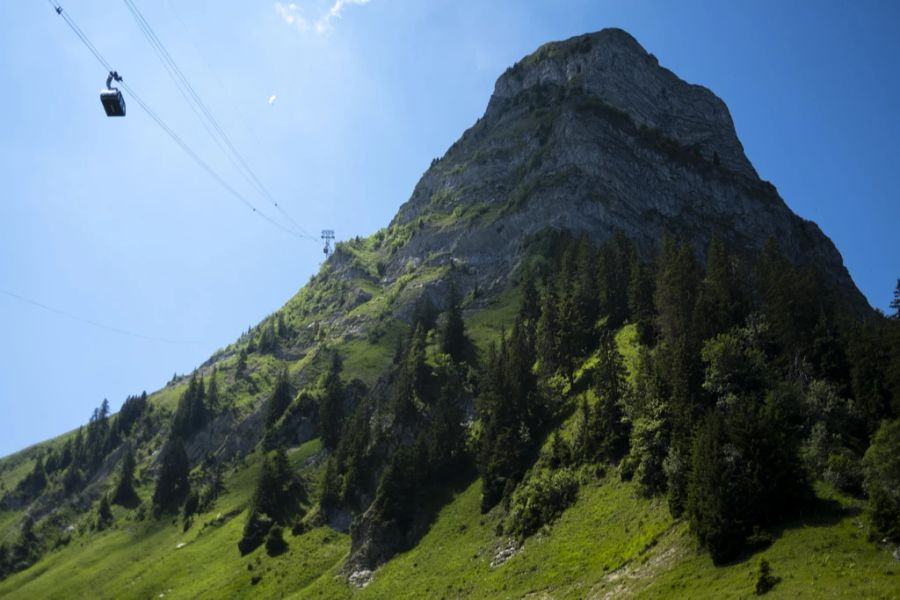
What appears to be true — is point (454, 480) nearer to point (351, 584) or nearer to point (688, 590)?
point (351, 584)

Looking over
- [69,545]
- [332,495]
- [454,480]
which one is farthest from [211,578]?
[69,545]

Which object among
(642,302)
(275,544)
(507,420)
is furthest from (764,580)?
(275,544)

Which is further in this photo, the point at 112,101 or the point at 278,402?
the point at 278,402

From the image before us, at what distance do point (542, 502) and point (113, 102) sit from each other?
2573 inches

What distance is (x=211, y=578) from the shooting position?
113m

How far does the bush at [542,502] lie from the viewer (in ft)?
264

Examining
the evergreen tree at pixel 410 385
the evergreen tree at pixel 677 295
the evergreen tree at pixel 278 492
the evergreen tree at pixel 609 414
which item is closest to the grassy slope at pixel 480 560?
the evergreen tree at pixel 609 414

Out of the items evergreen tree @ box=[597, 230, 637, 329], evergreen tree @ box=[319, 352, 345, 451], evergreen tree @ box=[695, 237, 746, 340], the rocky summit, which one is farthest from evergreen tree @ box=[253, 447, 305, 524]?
evergreen tree @ box=[695, 237, 746, 340]

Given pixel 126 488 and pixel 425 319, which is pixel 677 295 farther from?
pixel 126 488

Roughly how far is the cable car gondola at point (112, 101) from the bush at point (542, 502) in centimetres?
6344

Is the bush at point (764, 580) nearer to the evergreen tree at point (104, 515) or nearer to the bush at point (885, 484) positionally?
the bush at point (885, 484)

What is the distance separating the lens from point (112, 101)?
1564 inches

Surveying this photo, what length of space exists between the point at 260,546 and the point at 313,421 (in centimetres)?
5108

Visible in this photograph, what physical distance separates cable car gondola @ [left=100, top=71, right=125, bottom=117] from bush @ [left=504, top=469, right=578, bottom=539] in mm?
63438
